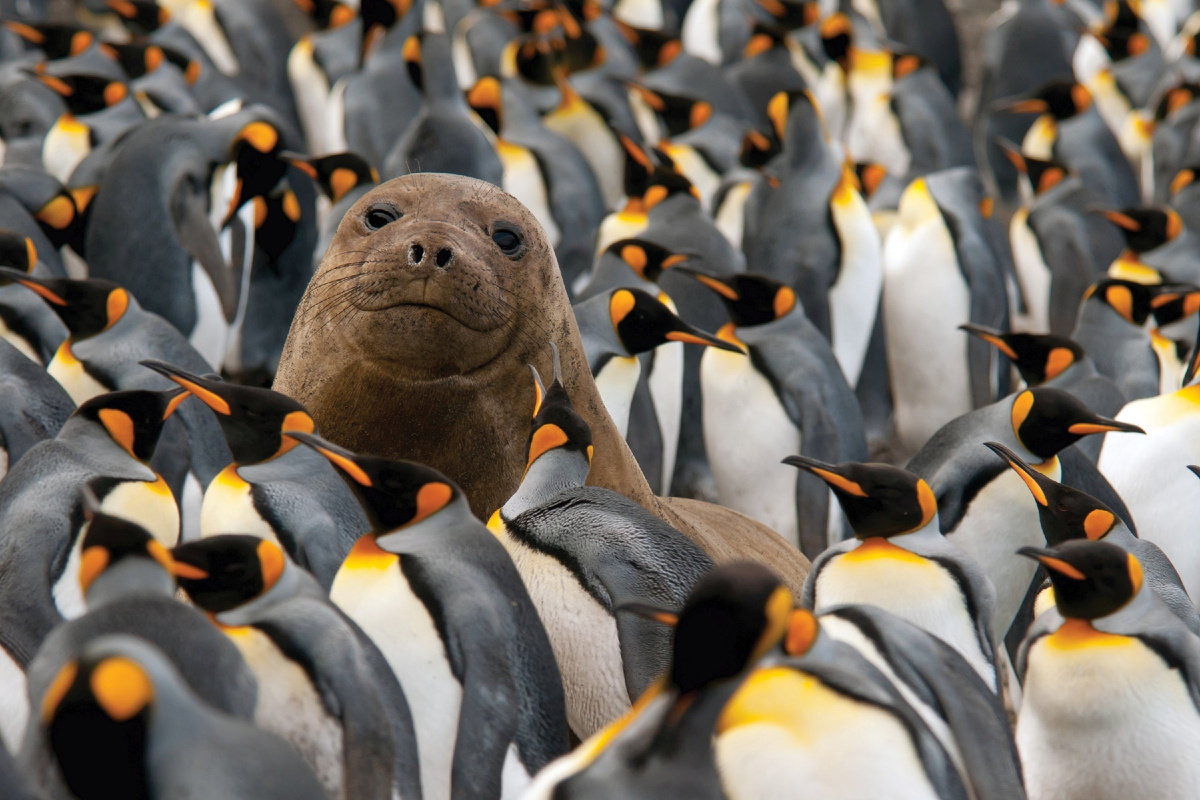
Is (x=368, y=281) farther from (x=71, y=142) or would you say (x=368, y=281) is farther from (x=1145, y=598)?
(x=71, y=142)

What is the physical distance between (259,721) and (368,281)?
4.34ft

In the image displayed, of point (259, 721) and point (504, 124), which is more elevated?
point (259, 721)

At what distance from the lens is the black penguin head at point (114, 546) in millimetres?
2309

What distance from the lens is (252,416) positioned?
131 inches

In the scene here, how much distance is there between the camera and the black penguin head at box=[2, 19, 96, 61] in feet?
29.3

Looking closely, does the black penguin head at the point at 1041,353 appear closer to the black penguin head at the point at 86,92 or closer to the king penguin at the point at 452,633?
the king penguin at the point at 452,633

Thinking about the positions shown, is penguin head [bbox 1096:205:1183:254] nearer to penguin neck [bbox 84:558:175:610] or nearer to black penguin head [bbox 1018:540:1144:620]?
black penguin head [bbox 1018:540:1144:620]

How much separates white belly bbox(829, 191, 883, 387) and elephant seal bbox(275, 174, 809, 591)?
3.14 m

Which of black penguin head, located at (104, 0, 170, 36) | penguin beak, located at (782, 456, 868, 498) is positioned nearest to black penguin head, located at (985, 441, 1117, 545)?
penguin beak, located at (782, 456, 868, 498)

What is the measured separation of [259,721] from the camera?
8.05 feet

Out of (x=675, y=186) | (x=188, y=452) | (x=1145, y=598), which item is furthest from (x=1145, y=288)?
(x=188, y=452)

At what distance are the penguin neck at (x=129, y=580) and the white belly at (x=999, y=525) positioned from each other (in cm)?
259

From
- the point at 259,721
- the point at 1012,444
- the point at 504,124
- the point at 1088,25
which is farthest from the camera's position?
the point at 1088,25

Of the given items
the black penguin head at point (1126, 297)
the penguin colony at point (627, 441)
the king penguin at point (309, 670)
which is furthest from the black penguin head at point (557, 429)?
the black penguin head at point (1126, 297)
